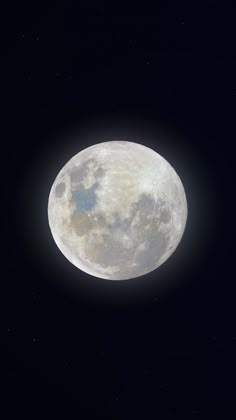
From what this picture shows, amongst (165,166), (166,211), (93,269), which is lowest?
(93,269)

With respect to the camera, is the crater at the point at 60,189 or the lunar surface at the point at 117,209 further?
the crater at the point at 60,189

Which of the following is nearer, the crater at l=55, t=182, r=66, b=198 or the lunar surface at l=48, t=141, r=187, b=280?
the lunar surface at l=48, t=141, r=187, b=280

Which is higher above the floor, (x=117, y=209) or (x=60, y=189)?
(x=60, y=189)

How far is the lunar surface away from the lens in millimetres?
10320

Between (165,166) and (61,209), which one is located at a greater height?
(165,166)

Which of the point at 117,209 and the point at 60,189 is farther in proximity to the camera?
the point at 60,189

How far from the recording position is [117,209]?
10.3 meters

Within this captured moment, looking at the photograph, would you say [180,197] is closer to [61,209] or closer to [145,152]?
Answer: [145,152]

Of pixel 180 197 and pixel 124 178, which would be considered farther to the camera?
pixel 180 197

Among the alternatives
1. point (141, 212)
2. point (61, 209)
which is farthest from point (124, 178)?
point (61, 209)

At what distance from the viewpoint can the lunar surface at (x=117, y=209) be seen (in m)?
10.3

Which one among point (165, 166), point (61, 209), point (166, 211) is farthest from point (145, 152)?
point (61, 209)

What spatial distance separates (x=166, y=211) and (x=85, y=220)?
1.47 metres

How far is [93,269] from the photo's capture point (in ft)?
36.4
